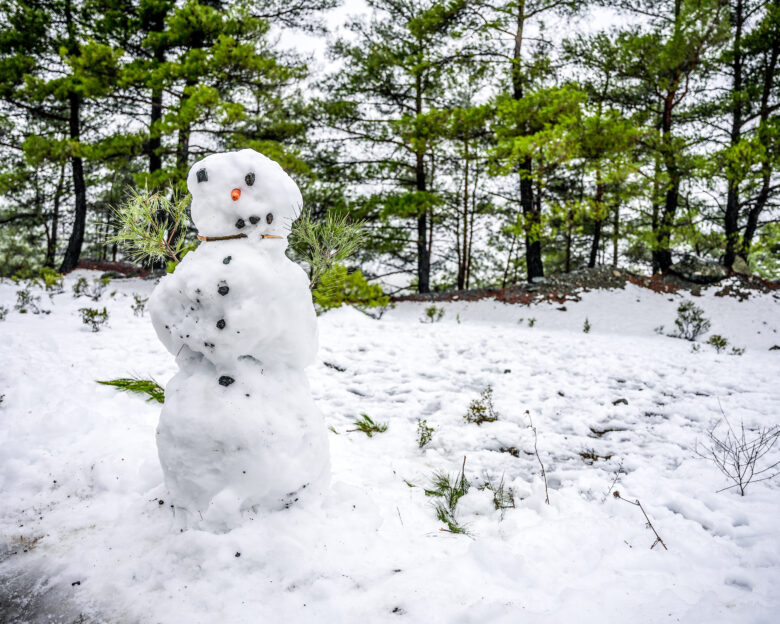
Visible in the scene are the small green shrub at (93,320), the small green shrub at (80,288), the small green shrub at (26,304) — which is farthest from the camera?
the small green shrub at (80,288)

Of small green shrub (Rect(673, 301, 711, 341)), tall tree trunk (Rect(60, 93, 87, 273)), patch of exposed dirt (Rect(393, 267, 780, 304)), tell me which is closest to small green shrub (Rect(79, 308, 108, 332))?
patch of exposed dirt (Rect(393, 267, 780, 304))

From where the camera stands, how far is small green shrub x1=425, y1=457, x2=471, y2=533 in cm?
211

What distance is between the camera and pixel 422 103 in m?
11.6

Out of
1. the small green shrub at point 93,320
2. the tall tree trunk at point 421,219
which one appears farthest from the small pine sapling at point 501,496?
the tall tree trunk at point 421,219

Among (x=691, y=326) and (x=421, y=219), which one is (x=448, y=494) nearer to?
(x=691, y=326)

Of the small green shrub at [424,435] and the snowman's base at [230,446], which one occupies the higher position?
the snowman's base at [230,446]

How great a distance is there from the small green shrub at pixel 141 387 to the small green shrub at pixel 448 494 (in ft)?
7.33

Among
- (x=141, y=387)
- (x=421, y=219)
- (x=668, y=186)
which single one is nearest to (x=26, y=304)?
(x=141, y=387)

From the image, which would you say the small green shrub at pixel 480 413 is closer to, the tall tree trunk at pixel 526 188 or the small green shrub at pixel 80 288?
the tall tree trunk at pixel 526 188

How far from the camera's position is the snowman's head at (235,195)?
197cm

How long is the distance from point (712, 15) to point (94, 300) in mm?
13185

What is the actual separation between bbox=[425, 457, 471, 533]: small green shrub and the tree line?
693 cm

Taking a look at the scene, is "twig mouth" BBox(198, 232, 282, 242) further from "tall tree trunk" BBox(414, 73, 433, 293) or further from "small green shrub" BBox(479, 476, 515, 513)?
"tall tree trunk" BBox(414, 73, 433, 293)

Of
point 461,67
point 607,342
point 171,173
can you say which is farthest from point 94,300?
point 461,67
